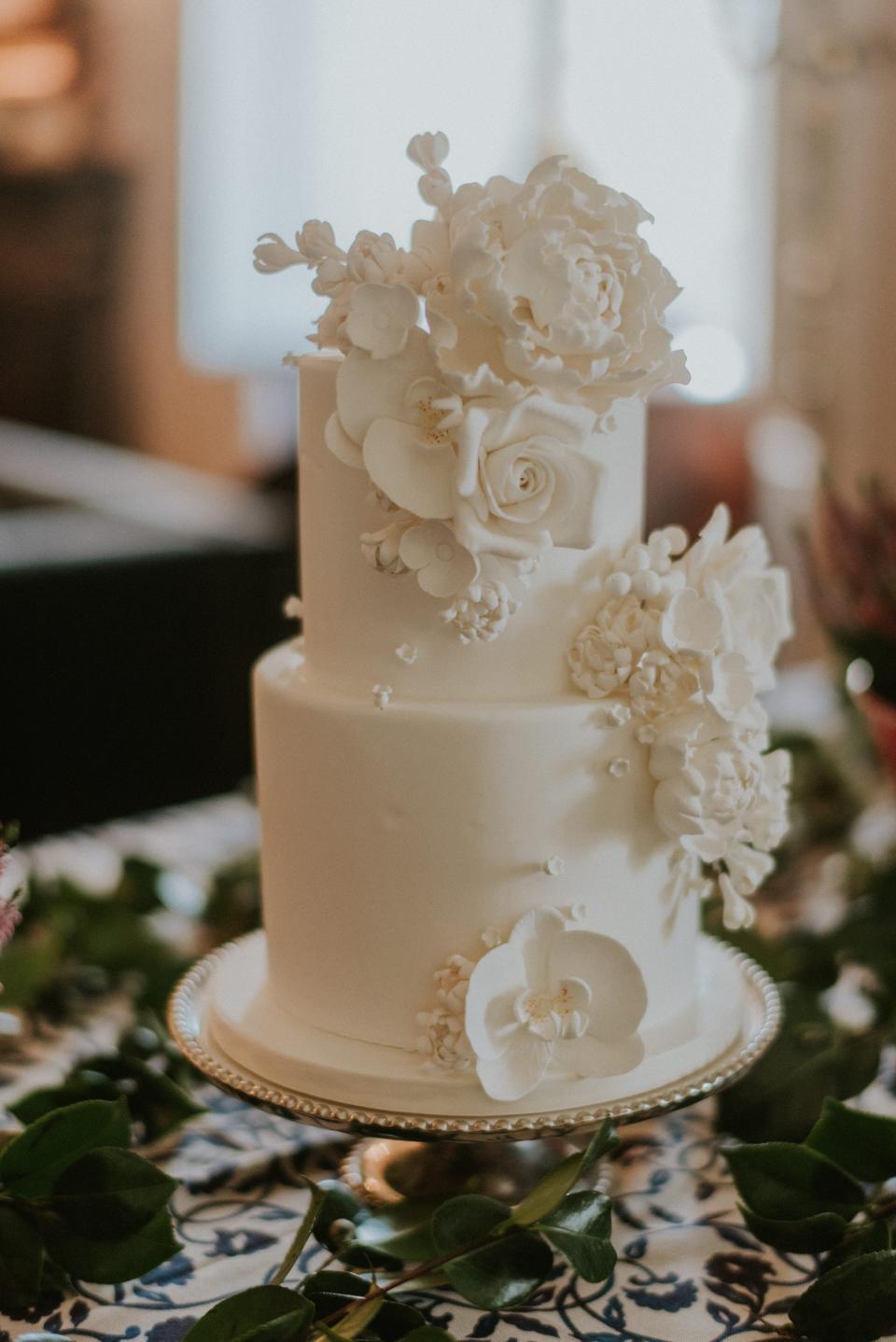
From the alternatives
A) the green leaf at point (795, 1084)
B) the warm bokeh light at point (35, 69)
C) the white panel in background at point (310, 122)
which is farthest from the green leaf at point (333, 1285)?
the warm bokeh light at point (35, 69)

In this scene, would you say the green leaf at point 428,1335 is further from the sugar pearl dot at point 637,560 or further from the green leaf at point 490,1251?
the sugar pearl dot at point 637,560

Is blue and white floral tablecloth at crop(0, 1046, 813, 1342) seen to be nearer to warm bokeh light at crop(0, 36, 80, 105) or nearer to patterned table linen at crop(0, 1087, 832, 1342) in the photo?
patterned table linen at crop(0, 1087, 832, 1342)

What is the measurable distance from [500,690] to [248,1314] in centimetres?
43

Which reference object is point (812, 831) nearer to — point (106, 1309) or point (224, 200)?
point (106, 1309)

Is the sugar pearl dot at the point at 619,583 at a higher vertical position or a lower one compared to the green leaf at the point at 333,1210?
higher

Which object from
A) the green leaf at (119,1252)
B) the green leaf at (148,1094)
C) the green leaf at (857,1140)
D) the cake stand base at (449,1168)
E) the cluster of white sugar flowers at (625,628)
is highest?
the cluster of white sugar flowers at (625,628)

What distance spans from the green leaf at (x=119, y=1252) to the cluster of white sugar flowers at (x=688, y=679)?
423mm

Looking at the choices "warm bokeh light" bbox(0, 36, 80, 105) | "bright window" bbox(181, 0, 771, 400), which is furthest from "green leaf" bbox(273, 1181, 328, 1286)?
"warm bokeh light" bbox(0, 36, 80, 105)

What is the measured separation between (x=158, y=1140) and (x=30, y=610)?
1610 millimetres

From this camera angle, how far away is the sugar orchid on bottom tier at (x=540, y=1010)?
0.96m

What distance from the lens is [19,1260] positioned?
899 millimetres

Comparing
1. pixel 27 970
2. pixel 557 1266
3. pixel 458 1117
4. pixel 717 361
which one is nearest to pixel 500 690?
pixel 458 1117

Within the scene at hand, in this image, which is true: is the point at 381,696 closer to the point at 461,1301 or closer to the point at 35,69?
the point at 461,1301

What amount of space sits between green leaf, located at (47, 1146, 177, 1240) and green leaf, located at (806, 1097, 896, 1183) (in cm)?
43
